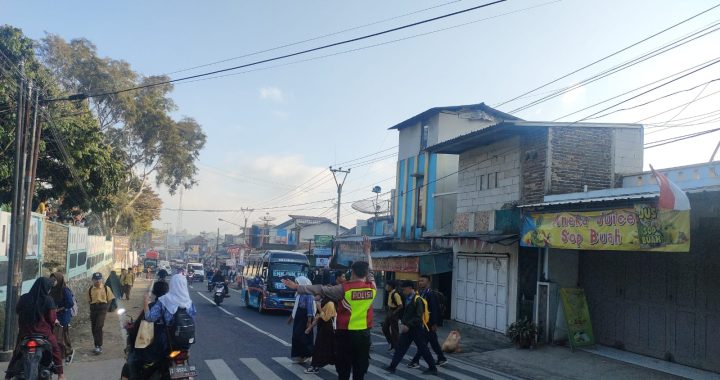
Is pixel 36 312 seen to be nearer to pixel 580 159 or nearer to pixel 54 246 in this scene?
pixel 54 246

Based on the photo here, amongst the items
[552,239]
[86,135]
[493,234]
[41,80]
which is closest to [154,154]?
[86,135]

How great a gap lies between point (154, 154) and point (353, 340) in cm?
3490

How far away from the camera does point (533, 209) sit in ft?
45.9

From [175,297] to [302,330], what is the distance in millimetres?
5027

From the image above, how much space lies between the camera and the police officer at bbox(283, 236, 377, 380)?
21.5 ft

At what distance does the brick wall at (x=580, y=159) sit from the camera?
15.3 meters

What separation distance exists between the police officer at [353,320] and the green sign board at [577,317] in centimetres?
847

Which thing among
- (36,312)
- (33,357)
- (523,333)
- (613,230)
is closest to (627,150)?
(613,230)

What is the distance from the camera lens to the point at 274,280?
2291 centimetres

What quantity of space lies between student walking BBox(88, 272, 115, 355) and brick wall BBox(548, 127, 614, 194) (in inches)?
440

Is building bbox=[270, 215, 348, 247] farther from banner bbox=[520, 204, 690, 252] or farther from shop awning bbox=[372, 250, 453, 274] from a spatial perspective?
banner bbox=[520, 204, 690, 252]

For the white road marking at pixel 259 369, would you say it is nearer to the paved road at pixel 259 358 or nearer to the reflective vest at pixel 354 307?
the paved road at pixel 259 358

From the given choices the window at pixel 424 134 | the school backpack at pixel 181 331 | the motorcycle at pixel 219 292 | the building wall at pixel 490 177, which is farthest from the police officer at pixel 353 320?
the motorcycle at pixel 219 292

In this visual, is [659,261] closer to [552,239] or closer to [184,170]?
[552,239]
